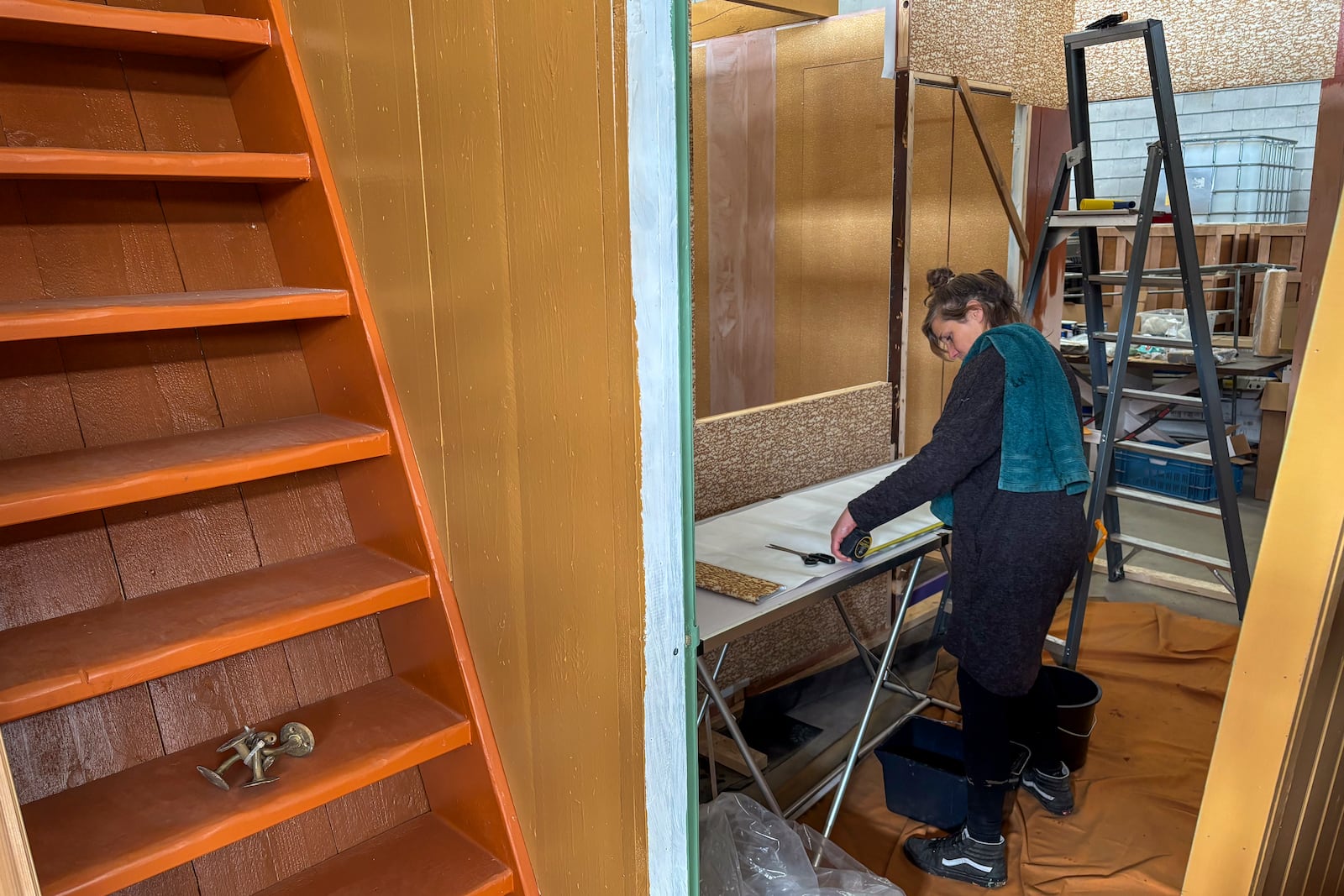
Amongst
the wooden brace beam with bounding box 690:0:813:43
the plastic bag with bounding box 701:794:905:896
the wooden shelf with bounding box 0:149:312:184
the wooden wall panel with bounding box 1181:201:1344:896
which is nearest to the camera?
the wooden wall panel with bounding box 1181:201:1344:896

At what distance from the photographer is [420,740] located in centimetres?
145

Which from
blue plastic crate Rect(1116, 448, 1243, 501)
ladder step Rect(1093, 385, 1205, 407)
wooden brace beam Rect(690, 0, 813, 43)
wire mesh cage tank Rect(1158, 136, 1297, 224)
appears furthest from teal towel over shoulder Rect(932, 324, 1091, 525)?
wire mesh cage tank Rect(1158, 136, 1297, 224)

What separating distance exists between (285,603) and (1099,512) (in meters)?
2.85

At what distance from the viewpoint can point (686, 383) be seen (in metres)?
1.18

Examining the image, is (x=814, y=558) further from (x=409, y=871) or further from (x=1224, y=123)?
(x=1224, y=123)

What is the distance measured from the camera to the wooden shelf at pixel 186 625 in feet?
4.02

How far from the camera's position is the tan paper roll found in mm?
5379

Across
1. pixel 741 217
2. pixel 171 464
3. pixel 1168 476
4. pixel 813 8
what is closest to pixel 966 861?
pixel 171 464

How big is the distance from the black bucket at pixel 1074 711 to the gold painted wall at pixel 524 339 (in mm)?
1893

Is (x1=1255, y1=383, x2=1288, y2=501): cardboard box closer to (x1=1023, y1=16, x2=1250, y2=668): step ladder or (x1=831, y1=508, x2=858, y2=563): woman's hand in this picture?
(x1=1023, y1=16, x2=1250, y2=668): step ladder

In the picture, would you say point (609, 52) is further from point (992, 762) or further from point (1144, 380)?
point (1144, 380)

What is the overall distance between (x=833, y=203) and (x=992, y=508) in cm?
177

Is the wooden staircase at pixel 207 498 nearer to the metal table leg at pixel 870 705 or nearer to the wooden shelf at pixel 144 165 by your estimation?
the wooden shelf at pixel 144 165

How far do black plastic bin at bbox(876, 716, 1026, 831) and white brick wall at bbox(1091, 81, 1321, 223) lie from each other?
6151mm
